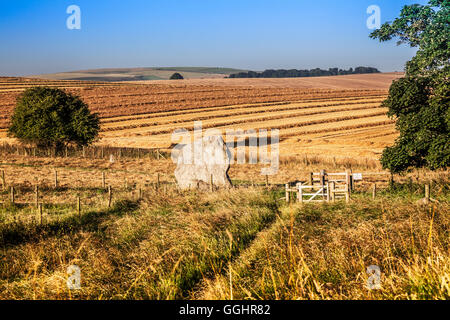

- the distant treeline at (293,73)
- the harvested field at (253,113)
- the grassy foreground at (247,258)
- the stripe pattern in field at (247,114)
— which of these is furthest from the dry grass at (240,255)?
the distant treeline at (293,73)

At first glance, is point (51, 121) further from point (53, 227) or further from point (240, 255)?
point (240, 255)

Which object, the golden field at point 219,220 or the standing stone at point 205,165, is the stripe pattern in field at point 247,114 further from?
the standing stone at point 205,165

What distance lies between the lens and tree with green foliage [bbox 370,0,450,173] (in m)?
17.7

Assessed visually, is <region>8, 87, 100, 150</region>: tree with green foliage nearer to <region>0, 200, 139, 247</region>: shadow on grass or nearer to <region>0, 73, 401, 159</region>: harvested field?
<region>0, 73, 401, 159</region>: harvested field

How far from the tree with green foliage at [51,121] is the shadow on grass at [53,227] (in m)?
26.5

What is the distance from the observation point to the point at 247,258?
23.0 feet

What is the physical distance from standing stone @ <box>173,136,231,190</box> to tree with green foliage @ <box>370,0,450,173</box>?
803 centimetres

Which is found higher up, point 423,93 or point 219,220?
point 423,93

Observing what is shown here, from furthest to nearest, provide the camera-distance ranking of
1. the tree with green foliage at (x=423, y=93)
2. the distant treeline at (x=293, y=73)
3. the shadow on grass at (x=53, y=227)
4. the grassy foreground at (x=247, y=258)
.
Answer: the distant treeline at (x=293, y=73) < the tree with green foliage at (x=423, y=93) < the shadow on grass at (x=53, y=227) < the grassy foreground at (x=247, y=258)

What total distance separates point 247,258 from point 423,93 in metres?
16.9

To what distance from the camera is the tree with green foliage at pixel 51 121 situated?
40094 millimetres

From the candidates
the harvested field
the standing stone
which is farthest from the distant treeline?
the standing stone

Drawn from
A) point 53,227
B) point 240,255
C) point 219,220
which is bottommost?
point 53,227

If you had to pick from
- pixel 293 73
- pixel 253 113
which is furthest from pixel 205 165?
pixel 293 73
